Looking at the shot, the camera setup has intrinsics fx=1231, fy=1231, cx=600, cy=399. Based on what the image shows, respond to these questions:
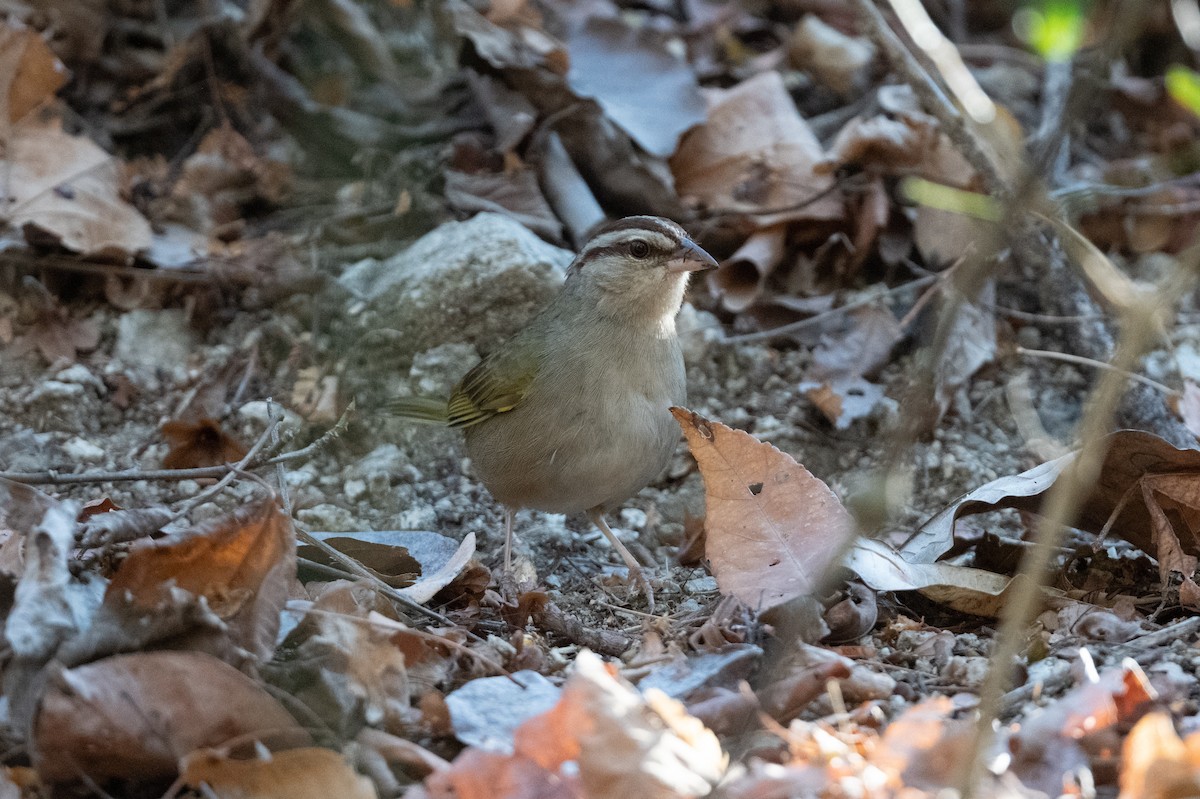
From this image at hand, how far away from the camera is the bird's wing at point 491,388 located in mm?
4867

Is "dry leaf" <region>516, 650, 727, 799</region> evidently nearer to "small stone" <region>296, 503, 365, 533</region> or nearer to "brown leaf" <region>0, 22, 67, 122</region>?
"small stone" <region>296, 503, 365, 533</region>

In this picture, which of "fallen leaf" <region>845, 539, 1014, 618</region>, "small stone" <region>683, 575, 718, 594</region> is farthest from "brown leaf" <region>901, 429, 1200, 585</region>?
"small stone" <region>683, 575, 718, 594</region>

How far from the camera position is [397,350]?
5.80 meters

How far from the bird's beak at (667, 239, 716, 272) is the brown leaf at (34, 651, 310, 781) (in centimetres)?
263

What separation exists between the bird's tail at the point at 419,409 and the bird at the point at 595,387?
222 millimetres

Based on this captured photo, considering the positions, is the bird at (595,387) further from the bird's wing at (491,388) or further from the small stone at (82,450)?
the small stone at (82,450)

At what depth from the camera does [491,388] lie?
16.4 ft

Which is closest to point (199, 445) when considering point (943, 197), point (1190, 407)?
point (943, 197)

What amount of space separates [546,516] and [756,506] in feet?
7.66

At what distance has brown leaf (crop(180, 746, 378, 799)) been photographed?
2486 mm

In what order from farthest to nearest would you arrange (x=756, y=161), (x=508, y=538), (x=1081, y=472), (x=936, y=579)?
1. (x=756, y=161)
2. (x=508, y=538)
3. (x=936, y=579)
4. (x=1081, y=472)

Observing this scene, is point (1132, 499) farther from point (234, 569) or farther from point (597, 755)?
point (234, 569)

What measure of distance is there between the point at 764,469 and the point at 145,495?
2751mm

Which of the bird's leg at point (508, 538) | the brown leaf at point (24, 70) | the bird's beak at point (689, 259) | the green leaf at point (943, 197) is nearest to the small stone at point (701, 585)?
the bird's leg at point (508, 538)
